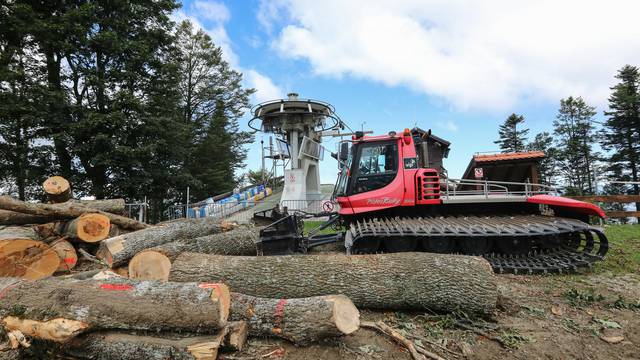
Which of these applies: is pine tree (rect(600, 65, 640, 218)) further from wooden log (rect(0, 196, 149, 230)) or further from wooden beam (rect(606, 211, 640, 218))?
wooden log (rect(0, 196, 149, 230))

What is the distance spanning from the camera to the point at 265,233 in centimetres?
686

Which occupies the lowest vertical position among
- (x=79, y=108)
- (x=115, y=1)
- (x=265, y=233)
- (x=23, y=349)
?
(x=23, y=349)

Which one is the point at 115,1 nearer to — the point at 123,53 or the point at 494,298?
the point at 123,53

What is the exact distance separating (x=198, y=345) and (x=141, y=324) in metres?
0.67

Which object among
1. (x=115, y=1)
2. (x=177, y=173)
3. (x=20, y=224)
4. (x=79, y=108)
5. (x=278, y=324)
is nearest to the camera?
(x=278, y=324)

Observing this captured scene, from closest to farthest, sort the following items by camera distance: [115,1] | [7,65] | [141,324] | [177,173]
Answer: [141,324]
[7,65]
[115,1]
[177,173]

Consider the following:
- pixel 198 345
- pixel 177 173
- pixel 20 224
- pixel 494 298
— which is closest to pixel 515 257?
pixel 494 298

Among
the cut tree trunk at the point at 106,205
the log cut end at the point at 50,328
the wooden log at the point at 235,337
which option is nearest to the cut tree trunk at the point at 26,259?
the cut tree trunk at the point at 106,205

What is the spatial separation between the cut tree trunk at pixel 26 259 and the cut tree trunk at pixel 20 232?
1.81 m

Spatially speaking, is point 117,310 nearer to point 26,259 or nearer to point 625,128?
point 26,259

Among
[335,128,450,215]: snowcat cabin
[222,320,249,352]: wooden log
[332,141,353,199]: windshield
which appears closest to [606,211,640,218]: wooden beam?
[335,128,450,215]: snowcat cabin

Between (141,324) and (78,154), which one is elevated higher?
(78,154)

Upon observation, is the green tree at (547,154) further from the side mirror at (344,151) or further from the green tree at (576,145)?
the side mirror at (344,151)

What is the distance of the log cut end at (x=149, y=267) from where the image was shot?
4.93 meters
